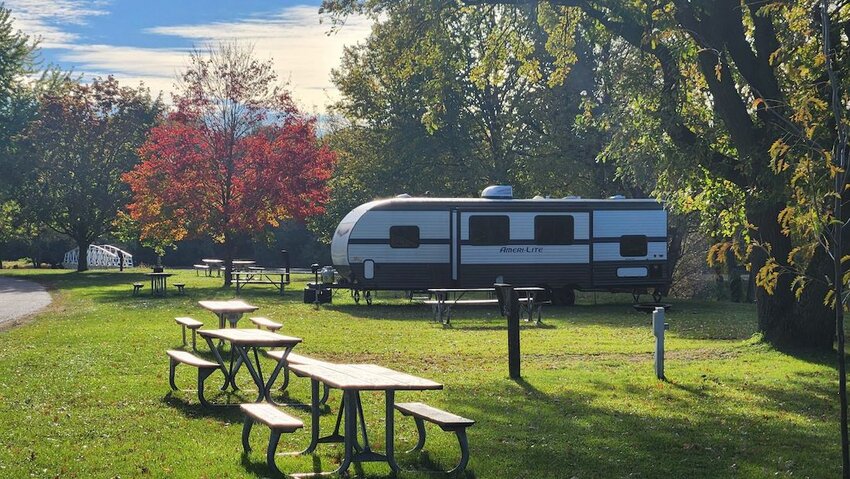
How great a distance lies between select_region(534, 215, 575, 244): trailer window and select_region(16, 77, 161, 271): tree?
26.5m

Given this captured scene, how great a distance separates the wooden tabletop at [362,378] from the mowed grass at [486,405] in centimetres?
73

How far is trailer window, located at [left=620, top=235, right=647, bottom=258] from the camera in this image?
30.2 m

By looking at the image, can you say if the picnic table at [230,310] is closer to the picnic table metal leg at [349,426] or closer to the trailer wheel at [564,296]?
the picnic table metal leg at [349,426]

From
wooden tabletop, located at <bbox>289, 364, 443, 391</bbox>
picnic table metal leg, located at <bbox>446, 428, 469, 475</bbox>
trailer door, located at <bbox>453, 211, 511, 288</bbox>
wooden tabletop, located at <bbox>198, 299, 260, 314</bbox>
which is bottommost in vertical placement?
picnic table metal leg, located at <bbox>446, 428, 469, 475</bbox>

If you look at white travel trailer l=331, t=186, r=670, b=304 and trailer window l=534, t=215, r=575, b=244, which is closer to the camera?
white travel trailer l=331, t=186, r=670, b=304

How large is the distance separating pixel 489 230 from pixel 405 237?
7.59 ft

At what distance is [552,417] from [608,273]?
19.6 metres

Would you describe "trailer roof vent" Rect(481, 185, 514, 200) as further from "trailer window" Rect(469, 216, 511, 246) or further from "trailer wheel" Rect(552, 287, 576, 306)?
"trailer wheel" Rect(552, 287, 576, 306)

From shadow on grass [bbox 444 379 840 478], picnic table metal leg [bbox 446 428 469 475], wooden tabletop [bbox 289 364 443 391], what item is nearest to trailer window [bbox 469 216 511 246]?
shadow on grass [bbox 444 379 840 478]

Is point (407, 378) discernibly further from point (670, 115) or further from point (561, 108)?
point (561, 108)

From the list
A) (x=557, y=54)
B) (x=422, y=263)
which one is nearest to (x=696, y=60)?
(x=557, y=54)

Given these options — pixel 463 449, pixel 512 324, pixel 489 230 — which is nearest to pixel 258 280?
pixel 489 230

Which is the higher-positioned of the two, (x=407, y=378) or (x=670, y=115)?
(x=670, y=115)

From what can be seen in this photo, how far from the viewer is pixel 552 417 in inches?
434
